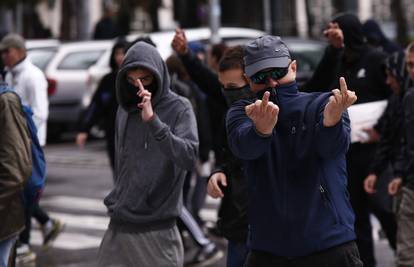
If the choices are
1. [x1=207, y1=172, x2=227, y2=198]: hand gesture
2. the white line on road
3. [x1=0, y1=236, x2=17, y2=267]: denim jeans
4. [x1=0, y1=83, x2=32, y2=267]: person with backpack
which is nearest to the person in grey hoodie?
[x1=207, y1=172, x2=227, y2=198]: hand gesture

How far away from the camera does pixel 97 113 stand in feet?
34.5

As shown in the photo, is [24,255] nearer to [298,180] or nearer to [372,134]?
[372,134]

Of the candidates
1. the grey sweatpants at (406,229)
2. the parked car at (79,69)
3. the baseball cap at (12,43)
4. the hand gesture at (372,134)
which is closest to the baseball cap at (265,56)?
the grey sweatpants at (406,229)

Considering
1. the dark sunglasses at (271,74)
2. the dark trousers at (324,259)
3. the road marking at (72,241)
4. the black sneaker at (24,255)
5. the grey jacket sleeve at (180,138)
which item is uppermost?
the dark sunglasses at (271,74)

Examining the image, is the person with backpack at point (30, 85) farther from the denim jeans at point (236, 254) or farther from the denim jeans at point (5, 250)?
the denim jeans at point (236, 254)

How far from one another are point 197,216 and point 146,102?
5211mm

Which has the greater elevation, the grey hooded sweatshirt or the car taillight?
the grey hooded sweatshirt

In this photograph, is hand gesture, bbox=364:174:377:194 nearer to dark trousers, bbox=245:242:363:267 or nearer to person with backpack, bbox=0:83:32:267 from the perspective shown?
person with backpack, bbox=0:83:32:267

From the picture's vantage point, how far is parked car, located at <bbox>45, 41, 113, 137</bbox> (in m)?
20.9

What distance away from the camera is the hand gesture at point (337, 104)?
4.60 metres

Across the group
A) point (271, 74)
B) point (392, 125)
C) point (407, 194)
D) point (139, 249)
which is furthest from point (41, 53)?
point (271, 74)

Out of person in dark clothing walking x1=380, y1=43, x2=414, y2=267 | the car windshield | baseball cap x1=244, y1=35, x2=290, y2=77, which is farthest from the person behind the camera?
the car windshield

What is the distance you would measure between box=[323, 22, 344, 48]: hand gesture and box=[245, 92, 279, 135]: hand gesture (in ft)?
8.36

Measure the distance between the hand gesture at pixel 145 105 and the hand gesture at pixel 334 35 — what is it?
5.10 feet
